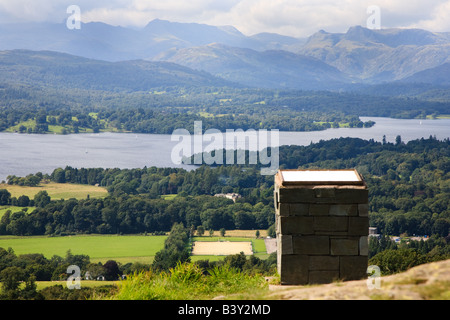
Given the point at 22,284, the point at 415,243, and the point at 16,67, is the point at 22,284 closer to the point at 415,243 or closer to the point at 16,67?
the point at 415,243

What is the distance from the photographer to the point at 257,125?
86.4 metres

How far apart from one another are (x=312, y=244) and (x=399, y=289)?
1.20 meters

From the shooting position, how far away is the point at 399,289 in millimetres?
4020

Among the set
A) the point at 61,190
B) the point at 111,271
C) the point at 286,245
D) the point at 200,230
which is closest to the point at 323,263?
the point at 286,245

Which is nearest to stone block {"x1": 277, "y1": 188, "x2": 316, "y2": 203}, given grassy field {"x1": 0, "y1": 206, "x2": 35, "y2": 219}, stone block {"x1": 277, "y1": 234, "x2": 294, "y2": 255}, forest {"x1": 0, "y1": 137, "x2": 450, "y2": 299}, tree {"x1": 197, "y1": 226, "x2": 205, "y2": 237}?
stone block {"x1": 277, "y1": 234, "x2": 294, "y2": 255}

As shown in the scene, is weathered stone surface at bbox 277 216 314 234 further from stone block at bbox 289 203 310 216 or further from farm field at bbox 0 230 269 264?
farm field at bbox 0 230 269 264

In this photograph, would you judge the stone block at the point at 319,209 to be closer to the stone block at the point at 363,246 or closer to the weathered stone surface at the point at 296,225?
the weathered stone surface at the point at 296,225

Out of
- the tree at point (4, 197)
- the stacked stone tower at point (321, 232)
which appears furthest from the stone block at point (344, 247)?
the tree at point (4, 197)

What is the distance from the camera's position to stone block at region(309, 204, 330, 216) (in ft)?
16.8

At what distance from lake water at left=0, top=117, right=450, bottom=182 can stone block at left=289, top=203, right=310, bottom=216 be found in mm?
50575

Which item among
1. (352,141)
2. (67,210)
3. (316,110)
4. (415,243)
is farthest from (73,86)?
(415,243)

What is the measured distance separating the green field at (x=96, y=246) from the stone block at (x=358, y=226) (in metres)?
21.4

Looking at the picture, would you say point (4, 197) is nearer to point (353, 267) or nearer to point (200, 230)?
point (200, 230)

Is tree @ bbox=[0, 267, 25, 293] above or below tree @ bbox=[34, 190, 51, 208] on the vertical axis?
above
